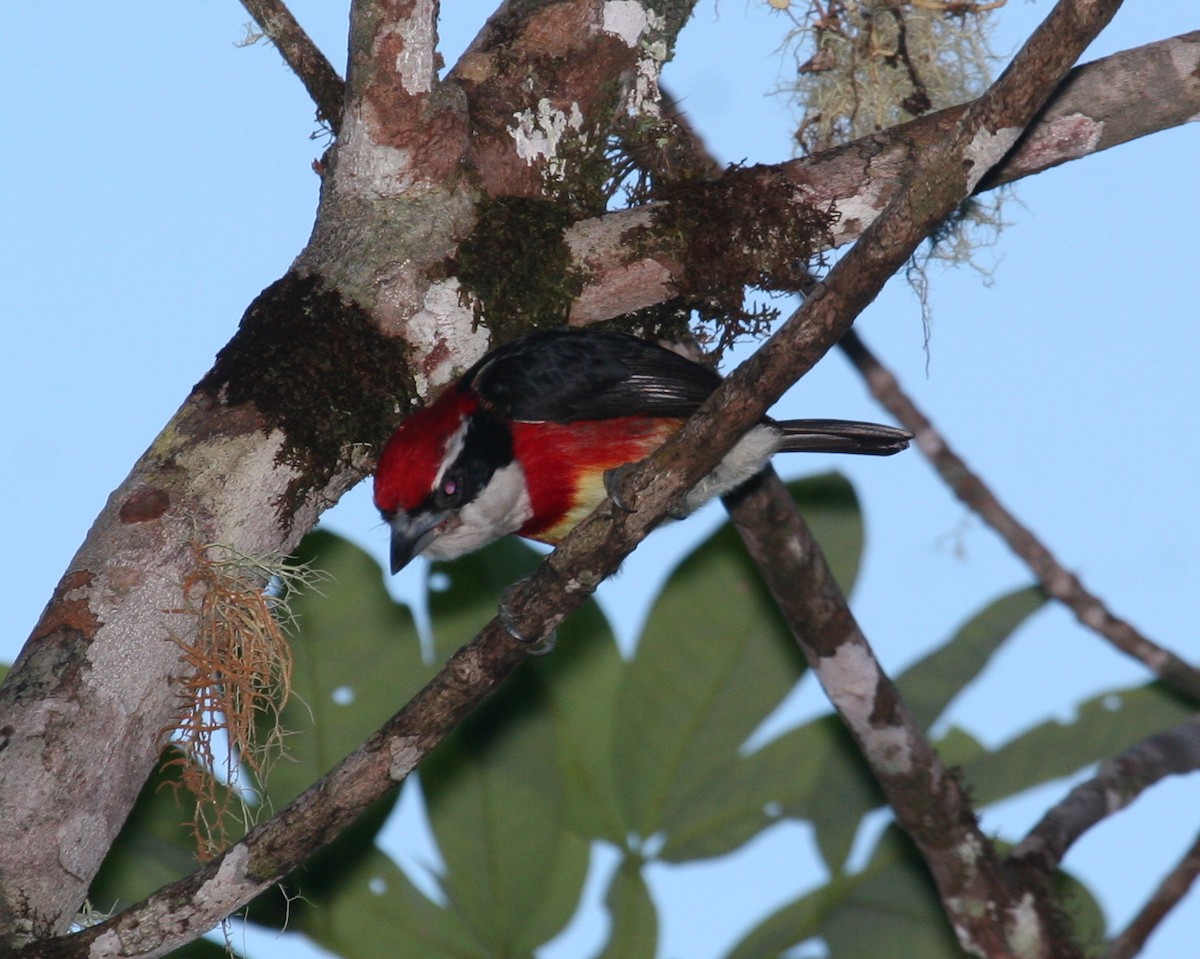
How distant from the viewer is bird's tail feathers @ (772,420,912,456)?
3.81 meters

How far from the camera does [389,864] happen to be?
3973mm

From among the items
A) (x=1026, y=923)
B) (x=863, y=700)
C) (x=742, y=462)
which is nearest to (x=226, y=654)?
(x=742, y=462)

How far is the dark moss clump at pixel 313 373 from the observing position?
321cm

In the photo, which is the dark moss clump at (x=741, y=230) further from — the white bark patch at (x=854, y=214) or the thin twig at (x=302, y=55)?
the thin twig at (x=302, y=55)

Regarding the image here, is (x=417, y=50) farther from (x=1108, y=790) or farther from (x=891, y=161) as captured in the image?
(x=1108, y=790)

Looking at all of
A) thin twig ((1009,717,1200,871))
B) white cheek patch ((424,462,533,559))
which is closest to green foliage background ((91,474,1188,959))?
thin twig ((1009,717,1200,871))

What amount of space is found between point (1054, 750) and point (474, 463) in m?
2.18

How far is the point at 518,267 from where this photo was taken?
353 cm

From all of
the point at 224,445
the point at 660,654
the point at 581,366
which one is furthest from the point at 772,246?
the point at 224,445

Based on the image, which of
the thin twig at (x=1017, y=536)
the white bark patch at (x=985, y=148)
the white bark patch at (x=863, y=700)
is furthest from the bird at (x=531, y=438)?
the thin twig at (x=1017, y=536)

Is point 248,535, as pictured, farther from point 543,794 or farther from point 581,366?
point 543,794

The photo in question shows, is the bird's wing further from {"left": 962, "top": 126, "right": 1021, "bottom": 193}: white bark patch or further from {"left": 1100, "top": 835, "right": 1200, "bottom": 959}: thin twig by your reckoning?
{"left": 1100, "top": 835, "right": 1200, "bottom": 959}: thin twig

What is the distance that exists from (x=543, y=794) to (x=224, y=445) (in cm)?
150

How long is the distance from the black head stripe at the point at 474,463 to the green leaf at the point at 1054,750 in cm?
193
